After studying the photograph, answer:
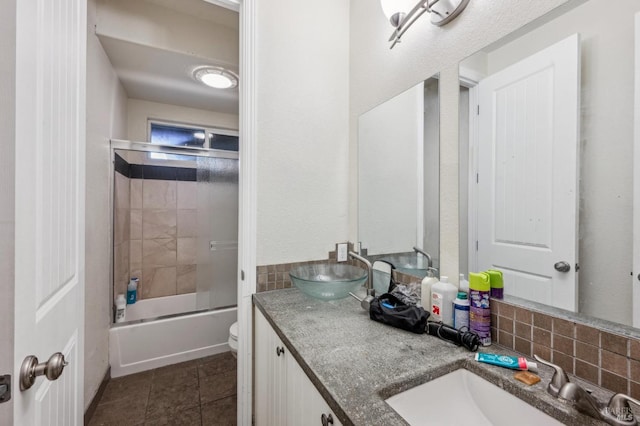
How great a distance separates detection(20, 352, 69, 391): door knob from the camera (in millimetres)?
534

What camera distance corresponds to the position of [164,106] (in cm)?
292

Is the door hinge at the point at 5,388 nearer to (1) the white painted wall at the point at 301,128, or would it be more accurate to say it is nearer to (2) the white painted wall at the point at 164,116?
(1) the white painted wall at the point at 301,128

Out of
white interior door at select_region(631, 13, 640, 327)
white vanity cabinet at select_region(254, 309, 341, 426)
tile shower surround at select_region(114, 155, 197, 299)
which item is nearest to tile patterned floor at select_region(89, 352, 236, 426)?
white vanity cabinet at select_region(254, 309, 341, 426)

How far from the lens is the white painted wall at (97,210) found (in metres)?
1.61

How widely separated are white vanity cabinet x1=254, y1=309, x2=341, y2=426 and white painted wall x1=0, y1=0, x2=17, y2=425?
0.62 metres

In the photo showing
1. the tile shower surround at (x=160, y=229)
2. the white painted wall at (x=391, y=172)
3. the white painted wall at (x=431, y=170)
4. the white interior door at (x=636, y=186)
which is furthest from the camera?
the tile shower surround at (x=160, y=229)

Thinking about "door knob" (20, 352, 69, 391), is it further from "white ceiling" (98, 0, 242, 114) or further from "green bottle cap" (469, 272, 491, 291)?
"white ceiling" (98, 0, 242, 114)

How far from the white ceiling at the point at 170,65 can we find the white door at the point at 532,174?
189 cm

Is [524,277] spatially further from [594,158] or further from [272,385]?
[272,385]

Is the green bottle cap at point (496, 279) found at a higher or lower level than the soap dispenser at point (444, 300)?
higher

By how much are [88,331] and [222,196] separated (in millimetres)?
1491

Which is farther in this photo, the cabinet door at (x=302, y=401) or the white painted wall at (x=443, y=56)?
the white painted wall at (x=443, y=56)

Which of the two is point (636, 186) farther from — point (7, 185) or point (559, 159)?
point (7, 185)

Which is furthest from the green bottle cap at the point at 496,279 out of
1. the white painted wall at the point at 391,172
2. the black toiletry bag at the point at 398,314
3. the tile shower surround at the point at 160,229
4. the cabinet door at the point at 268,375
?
A: the tile shower surround at the point at 160,229
